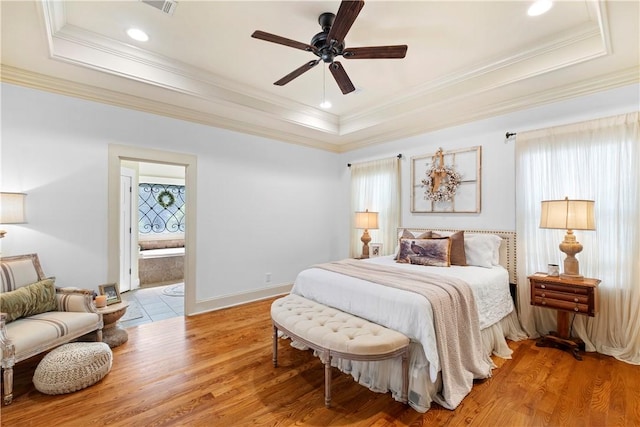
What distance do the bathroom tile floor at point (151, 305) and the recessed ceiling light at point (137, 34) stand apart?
3.20 metres

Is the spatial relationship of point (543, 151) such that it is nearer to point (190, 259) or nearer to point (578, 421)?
point (578, 421)

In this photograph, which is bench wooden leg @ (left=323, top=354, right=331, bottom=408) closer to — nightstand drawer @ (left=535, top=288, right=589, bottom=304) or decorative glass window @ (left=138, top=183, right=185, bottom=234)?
nightstand drawer @ (left=535, top=288, right=589, bottom=304)

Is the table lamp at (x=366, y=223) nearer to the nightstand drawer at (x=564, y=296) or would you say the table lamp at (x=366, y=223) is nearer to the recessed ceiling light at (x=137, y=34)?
the nightstand drawer at (x=564, y=296)

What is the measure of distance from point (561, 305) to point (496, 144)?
6.38 ft

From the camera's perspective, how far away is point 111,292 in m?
3.12

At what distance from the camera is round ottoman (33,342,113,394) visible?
2.11m

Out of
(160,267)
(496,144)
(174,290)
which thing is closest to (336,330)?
(496,144)

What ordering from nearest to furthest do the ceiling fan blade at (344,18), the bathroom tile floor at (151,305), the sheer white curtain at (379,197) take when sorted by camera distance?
1. the ceiling fan blade at (344,18)
2. the bathroom tile floor at (151,305)
3. the sheer white curtain at (379,197)

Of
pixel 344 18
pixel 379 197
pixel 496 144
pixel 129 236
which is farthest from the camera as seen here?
pixel 129 236

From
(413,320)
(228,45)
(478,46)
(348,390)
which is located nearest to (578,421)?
(413,320)

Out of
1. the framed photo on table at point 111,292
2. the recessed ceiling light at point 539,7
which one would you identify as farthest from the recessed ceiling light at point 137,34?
the recessed ceiling light at point 539,7

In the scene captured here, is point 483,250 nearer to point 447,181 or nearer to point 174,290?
point 447,181

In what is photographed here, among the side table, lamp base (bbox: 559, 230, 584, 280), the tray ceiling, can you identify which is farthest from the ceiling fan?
the side table

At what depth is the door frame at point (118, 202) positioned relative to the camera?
327 cm
